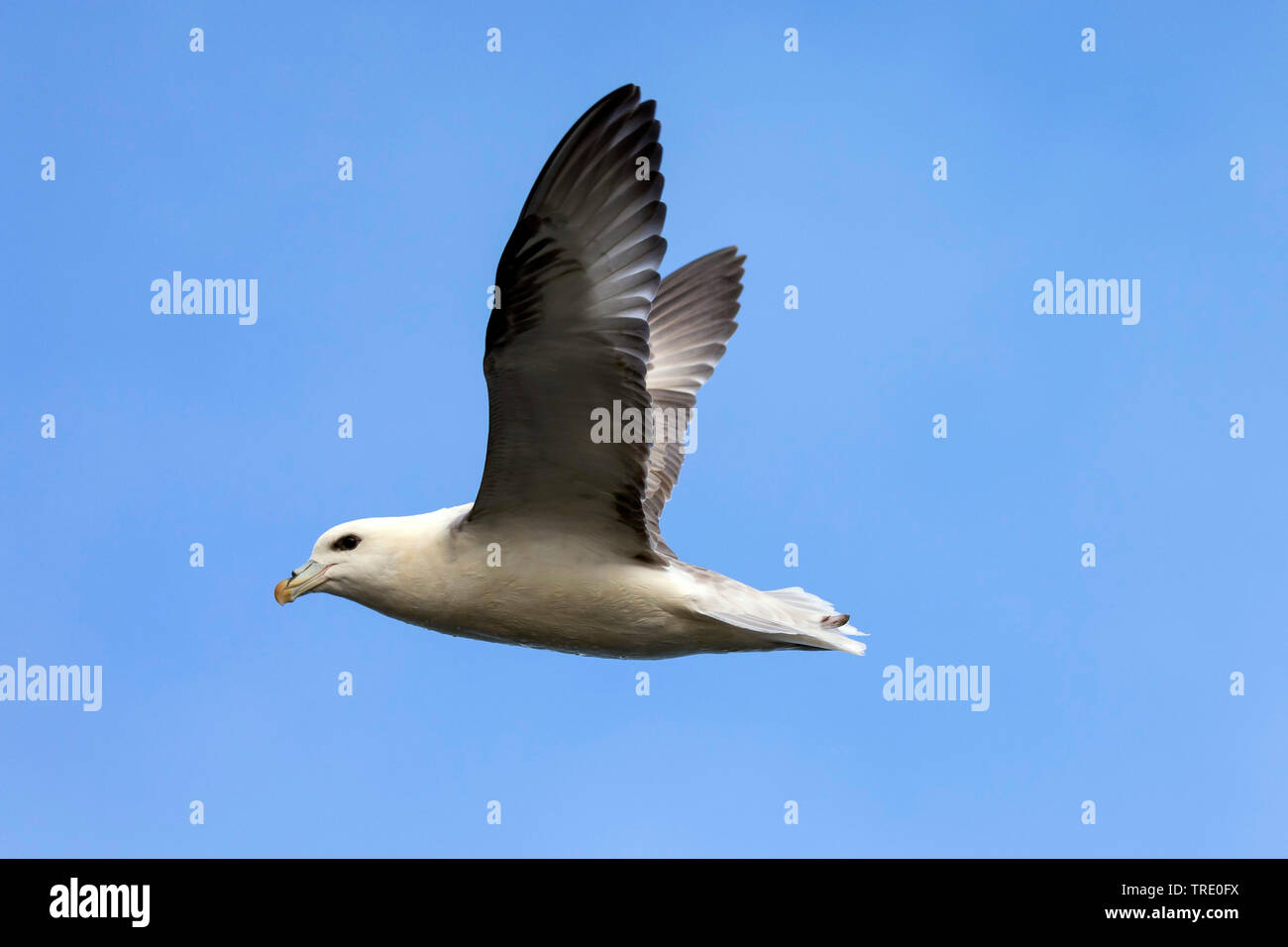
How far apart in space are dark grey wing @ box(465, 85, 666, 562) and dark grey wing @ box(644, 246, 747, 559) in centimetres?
257

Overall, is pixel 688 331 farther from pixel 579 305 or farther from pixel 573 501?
pixel 579 305

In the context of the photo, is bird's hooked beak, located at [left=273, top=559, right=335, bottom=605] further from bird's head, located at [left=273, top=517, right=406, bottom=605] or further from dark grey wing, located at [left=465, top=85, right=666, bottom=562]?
dark grey wing, located at [left=465, top=85, right=666, bottom=562]

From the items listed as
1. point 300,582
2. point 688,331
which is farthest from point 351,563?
point 688,331

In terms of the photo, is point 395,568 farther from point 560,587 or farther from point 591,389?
point 591,389

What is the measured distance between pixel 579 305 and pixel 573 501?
3.99 ft

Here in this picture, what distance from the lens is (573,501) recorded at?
7.61 metres

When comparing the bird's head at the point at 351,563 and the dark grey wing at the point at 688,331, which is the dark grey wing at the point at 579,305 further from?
the dark grey wing at the point at 688,331

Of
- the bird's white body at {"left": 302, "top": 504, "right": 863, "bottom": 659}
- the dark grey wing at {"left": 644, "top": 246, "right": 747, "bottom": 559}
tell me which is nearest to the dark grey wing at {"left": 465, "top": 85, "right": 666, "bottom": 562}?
the bird's white body at {"left": 302, "top": 504, "right": 863, "bottom": 659}

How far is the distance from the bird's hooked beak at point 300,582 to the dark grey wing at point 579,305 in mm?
1095

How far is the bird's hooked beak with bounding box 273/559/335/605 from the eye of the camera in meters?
7.80

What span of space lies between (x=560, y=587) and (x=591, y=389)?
119 centimetres

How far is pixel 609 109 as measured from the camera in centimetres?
666

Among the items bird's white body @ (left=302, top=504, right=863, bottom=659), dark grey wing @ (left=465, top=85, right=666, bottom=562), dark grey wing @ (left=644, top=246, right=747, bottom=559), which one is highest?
dark grey wing @ (left=644, top=246, right=747, bottom=559)

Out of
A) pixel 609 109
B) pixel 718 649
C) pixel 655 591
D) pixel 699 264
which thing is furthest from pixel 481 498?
pixel 699 264
